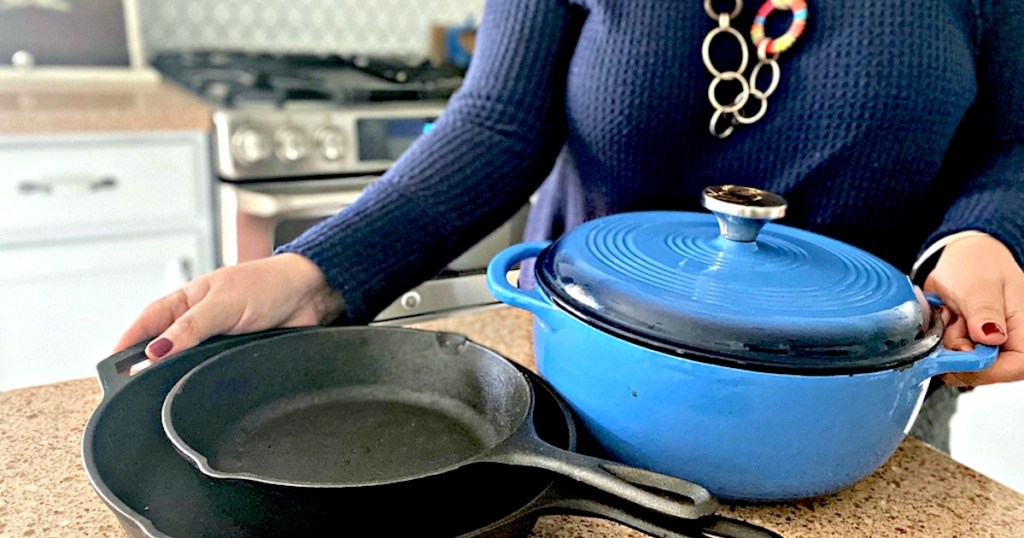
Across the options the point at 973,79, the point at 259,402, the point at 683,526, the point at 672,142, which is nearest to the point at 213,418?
the point at 259,402

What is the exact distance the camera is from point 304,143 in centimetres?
137

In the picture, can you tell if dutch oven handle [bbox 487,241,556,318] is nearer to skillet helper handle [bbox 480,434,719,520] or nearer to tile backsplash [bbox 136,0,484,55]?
skillet helper handle [bbox 480,434,719,520]

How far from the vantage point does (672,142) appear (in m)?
0.64

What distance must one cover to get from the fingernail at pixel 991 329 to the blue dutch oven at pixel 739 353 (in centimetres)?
1

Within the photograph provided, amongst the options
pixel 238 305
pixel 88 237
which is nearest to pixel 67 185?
pixel 88 237

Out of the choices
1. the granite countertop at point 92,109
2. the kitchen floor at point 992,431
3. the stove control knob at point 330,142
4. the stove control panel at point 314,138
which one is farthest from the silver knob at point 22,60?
the kitchen floor at point 992,431

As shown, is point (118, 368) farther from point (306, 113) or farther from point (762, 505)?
point (306, 113)

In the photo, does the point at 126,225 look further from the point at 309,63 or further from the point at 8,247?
the point at 309,63

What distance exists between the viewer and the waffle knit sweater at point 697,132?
23.3 inches

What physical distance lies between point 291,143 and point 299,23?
2.06 ft

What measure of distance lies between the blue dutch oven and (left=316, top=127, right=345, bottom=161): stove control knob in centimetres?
100

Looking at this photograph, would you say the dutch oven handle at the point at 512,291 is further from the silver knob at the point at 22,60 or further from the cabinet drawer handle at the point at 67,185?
the silver knob at the point at 22,60

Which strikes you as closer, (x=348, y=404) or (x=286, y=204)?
(x=348, y=404)

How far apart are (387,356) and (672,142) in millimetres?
298
